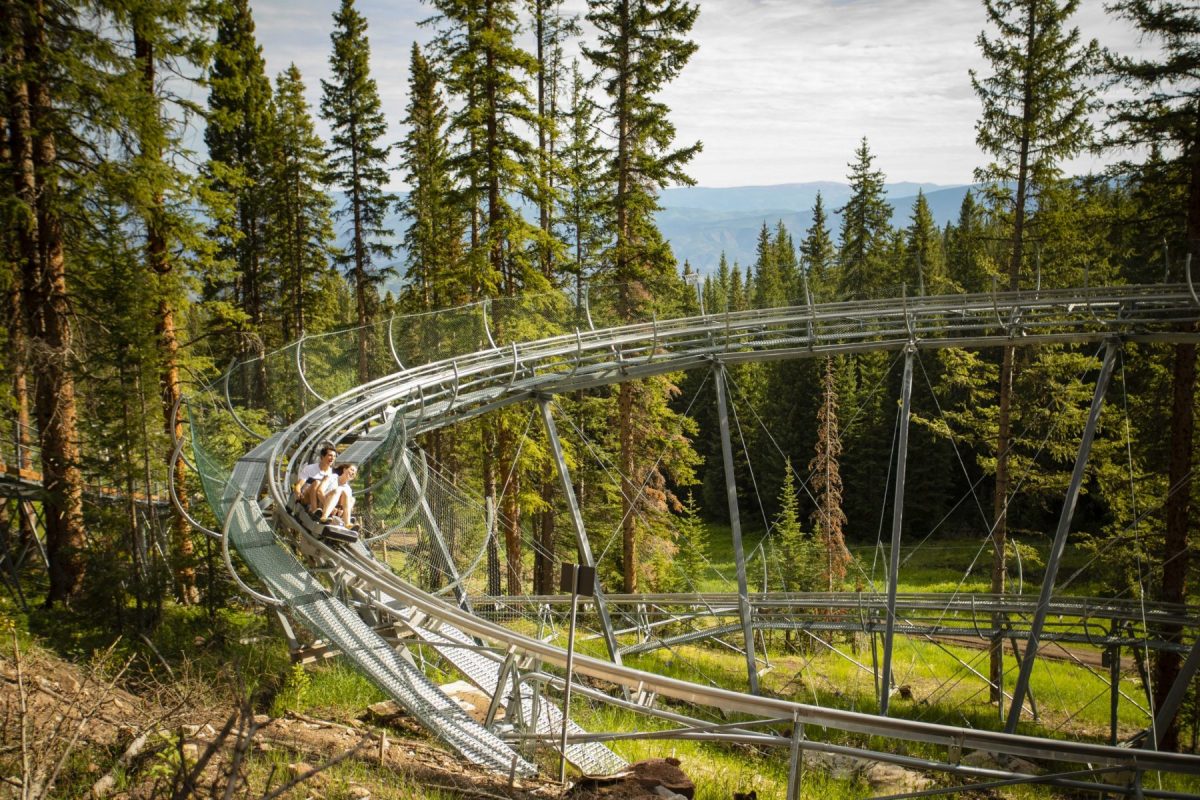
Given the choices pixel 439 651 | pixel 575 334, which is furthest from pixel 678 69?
pixel 439 651

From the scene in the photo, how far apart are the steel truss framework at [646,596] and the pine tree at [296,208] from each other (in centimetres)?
1731

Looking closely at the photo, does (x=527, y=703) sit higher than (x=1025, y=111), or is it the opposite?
(x=1025, y=111)

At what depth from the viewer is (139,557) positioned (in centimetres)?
1366

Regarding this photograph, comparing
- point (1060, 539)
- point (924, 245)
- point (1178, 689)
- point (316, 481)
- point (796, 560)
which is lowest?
point (796, 560)

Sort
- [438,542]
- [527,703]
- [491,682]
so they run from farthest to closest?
[438,542] < [527,703] < [491,682]

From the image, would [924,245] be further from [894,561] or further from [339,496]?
[339,496]

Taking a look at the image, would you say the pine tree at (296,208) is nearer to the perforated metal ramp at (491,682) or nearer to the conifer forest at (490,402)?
the conifer forest at (490,402)

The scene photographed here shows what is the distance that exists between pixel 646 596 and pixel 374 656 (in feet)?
32.9

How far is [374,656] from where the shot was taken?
24.3 feet

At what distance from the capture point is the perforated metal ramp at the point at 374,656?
22.9 ft

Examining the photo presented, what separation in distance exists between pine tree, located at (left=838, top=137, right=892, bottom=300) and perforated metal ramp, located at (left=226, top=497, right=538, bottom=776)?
4063 centimetres

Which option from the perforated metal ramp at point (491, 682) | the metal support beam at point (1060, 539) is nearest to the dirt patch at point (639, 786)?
the perforated metal ramp at point (491, 682)

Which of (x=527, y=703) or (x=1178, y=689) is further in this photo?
(x=1178, y=689)

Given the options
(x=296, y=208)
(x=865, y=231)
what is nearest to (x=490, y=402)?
(x=296, y=208)
